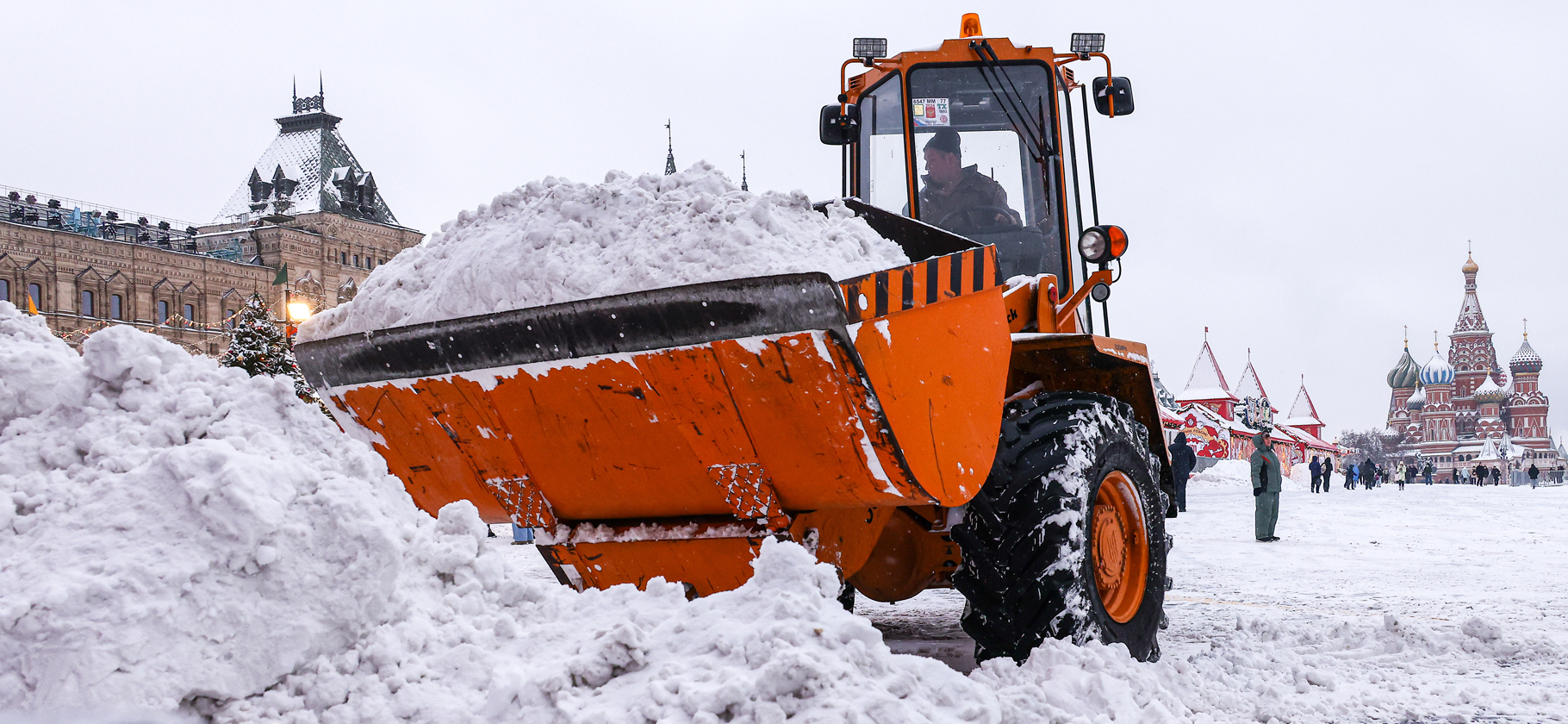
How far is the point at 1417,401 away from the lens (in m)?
125

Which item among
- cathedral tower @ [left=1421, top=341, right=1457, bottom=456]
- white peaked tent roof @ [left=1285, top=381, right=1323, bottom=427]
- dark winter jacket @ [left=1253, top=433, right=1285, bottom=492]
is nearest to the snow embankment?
dark winter jacket @ [left=1253, top=433, right=1285, bottom=492]

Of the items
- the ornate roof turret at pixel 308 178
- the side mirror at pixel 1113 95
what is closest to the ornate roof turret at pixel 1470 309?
the ornate roof turret at pixel 308 178

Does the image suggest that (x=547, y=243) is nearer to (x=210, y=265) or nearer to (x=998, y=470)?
(x=998, y=470)

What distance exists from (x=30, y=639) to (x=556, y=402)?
5.30ft

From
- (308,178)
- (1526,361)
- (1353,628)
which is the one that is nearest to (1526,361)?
(1526,361)

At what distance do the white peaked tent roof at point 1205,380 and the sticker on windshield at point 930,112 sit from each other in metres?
A: 55.5

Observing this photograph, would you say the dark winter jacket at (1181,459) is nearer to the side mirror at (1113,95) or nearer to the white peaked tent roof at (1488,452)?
the side mirror at (1113,95)

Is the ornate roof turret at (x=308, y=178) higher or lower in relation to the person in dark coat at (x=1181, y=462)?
higher

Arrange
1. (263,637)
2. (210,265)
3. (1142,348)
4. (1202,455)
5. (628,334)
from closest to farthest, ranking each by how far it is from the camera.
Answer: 1. (263,637)
2. (628,334)
3. (1142,348)
4. (1202,455)
5. (210,265)

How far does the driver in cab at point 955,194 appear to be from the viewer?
18.3 feet

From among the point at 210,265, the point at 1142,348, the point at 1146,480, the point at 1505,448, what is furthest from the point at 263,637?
the point at 1505,448

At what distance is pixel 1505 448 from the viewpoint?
114 m

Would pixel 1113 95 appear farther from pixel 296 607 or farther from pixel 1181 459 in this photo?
pixel 1181 459

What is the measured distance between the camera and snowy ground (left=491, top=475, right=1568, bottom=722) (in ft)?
13.6
